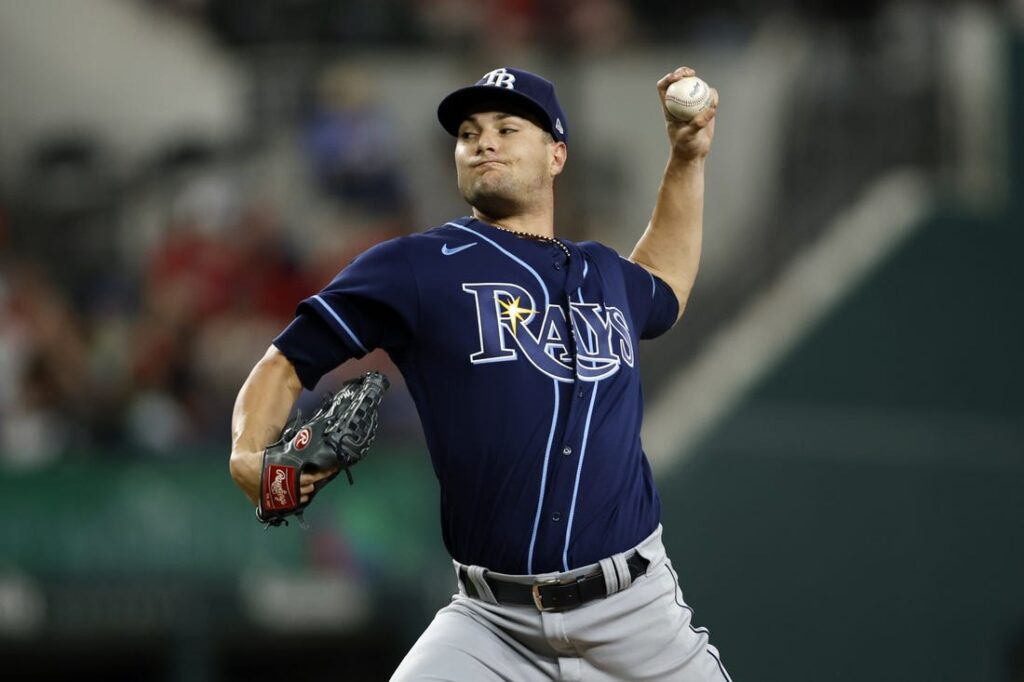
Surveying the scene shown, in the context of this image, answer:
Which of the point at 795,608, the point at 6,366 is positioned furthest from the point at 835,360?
the point at 6,366

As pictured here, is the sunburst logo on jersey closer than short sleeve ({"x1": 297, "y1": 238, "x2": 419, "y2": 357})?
No

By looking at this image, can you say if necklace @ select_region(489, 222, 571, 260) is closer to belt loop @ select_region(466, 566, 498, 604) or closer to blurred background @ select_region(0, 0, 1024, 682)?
belt loop @ select_region(466, 566, 498, 604)

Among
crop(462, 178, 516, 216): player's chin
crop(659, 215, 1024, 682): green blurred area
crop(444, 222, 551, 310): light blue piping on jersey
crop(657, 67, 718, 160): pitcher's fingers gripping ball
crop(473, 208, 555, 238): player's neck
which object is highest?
crop(657, 67, 718, 160): pitcher's fingers gripping ball

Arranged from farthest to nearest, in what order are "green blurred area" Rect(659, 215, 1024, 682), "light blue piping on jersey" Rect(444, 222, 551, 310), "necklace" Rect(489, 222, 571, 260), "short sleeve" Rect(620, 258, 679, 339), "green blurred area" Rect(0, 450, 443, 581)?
1. "green blurred area" Rect(659, 215, 1024, 682)
2. "green blurred area" Rect(0, 450, 443, 581)
3. "short sleeve" Rect(620, 258, 679, 339)
4. "necklace" Rect(489, 222, 571, 260)
5. "light blue piping on jersey" Rect(444, 222, 551, 310)

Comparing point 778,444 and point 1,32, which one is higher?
point 1,32

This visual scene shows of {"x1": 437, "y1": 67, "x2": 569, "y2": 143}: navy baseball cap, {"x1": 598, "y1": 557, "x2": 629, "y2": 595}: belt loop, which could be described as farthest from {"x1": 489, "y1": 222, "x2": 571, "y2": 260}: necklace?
{"x1": 598, "y1": 557, "x2": 629, "y2": 595}: belt loop

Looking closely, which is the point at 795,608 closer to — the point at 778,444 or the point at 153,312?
the point at 778,444

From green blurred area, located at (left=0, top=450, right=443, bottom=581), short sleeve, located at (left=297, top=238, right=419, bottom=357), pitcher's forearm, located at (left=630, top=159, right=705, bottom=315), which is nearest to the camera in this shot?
short sleeve, located at (left=297, top=238, right=419, bottom=357)

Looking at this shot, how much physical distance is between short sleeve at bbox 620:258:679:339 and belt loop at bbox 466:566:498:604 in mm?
874

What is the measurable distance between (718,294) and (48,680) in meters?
4.63

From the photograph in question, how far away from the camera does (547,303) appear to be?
4.25 meters

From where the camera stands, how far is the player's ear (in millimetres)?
4504

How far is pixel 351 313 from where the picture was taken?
160 inches

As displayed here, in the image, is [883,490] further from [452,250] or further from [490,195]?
[452,250]
